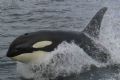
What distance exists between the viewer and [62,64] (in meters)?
11.9

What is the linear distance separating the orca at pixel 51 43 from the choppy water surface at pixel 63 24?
7.8 inches

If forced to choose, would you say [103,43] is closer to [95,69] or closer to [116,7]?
[95,69]

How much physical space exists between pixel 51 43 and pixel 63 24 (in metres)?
7.11

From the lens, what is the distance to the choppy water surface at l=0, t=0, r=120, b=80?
1195cm

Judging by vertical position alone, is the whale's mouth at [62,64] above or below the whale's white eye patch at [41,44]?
below

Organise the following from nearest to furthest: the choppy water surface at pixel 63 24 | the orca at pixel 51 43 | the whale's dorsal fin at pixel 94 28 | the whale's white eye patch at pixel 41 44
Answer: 1. the orca at pixel 51 43
2. the whale's white eye patch at pixel 41 44
3. the choppy water surface at pixel 63 24
4. the whale's dorsal fin at pixel 94 28

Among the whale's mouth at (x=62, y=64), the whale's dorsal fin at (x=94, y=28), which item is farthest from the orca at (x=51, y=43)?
the whale's mouth at (x=62, y=64)

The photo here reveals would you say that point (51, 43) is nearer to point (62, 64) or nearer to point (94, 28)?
point (62, 64)

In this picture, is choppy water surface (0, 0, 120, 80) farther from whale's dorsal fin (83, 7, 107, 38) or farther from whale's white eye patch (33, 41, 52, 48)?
whale's dorsal fin (83, 7, 107, 38)

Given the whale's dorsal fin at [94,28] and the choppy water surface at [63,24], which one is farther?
the whale's dorsal fin at [94,28]

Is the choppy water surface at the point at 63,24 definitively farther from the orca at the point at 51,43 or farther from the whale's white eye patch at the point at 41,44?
the whale's white eye patch at the point at 41,44

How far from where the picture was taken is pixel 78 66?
40.1ft

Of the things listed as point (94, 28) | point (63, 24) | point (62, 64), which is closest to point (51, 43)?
point (62, 64)

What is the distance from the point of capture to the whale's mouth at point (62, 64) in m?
11.6
